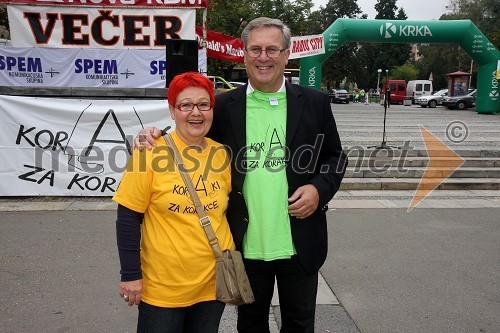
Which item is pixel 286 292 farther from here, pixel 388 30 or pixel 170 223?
pixel 388 30

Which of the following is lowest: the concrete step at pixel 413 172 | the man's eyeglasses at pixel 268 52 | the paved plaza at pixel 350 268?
the paved plaza at pixel 350 268

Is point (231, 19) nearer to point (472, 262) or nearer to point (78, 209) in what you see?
point (78, 209)

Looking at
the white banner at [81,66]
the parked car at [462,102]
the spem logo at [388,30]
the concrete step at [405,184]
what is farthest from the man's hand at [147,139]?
the parked car at [462,102]

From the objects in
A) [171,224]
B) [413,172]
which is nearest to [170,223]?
[171,224]

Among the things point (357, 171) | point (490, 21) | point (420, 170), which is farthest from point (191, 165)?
point (490, 21)

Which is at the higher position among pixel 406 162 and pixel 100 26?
pixel 100 26

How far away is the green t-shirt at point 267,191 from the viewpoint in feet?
7.33

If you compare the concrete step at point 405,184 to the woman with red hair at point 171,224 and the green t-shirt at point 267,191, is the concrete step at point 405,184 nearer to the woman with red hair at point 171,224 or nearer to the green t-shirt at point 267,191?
the green t-shirt at point 267,191

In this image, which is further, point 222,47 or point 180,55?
point 222,47

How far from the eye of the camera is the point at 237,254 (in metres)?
2.06

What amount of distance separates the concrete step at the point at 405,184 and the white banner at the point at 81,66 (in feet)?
15.9

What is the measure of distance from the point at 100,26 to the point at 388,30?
43.1 ft

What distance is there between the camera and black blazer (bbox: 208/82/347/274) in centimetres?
226

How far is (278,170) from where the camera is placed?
226 centimetres
